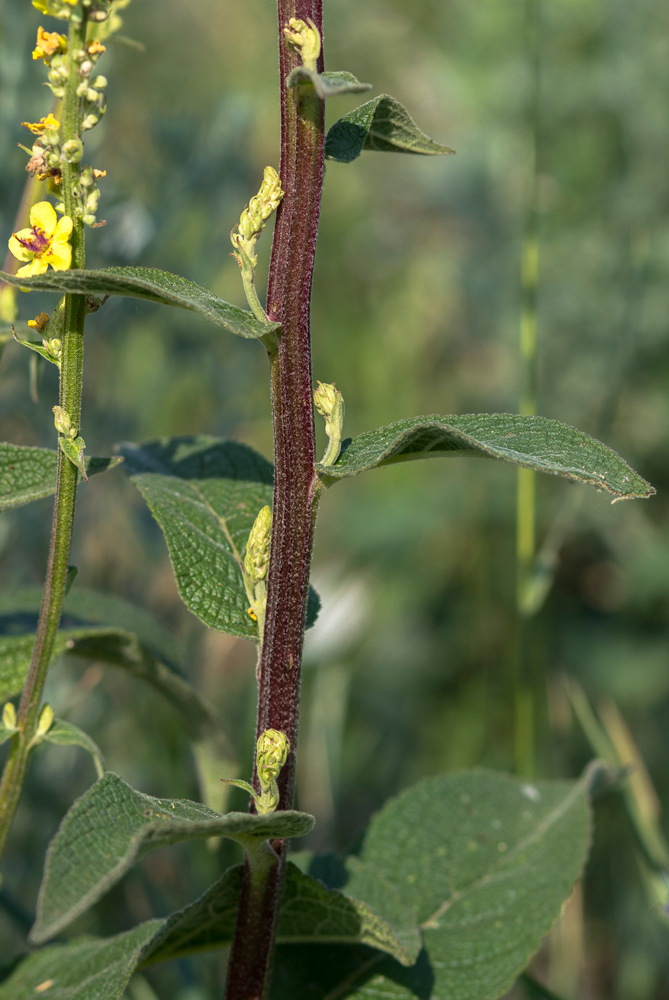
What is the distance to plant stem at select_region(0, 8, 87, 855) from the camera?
1.54 feet

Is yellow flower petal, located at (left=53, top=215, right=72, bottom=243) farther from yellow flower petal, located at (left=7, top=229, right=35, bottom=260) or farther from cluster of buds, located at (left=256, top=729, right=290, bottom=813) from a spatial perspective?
cluster of buds, located at (left=256, top=729, right=290, bottom=813)

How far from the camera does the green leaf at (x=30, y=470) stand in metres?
0.55

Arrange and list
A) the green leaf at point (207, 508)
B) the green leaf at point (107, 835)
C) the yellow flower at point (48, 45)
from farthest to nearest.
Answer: the green leaf at point (207, 508)
the yellow flower at point (48, 45)
the green leaf at point (107, 835)

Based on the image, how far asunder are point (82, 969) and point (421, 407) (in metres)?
2.05

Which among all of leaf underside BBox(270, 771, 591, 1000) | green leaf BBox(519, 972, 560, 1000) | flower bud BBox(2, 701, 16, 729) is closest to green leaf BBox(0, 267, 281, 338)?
flower bud BBox(2, 701, 16, 729)

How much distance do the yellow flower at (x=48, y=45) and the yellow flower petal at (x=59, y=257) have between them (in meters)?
0.09

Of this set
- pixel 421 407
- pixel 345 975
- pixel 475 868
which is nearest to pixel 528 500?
pixel 475 868

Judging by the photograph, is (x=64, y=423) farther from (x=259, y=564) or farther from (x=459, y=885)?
(x=459, y=885)

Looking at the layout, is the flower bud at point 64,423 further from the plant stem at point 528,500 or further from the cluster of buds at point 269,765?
the plant stem at point 528,500

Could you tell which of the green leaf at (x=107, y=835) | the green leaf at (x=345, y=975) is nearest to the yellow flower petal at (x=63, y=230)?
the green leaf at (x=107, y=835)

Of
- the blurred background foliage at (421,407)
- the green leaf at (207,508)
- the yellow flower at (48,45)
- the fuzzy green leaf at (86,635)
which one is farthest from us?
the blurred background foliage at (421,407)

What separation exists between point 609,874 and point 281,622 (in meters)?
1.19

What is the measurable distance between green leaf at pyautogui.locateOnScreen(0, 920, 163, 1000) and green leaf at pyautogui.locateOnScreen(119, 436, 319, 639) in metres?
0.19

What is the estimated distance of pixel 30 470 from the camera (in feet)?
1.93
